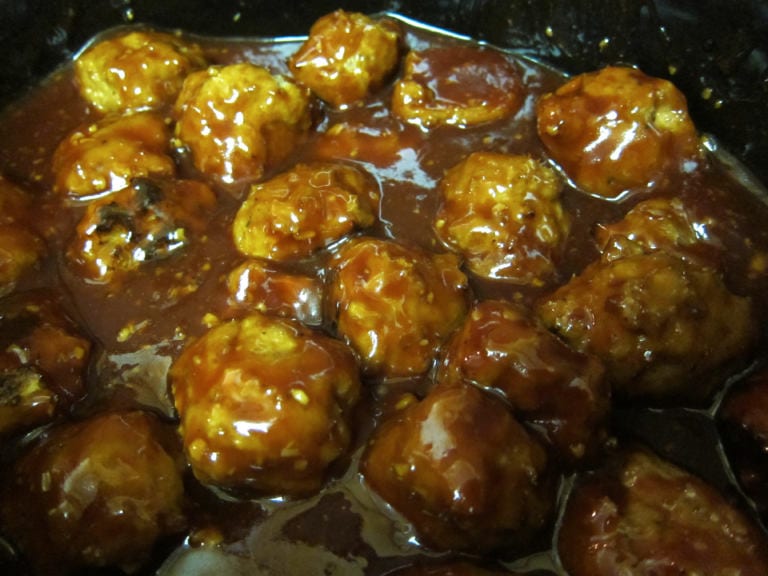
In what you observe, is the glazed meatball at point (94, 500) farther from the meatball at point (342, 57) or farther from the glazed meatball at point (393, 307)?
the meatball at point (342, 57)

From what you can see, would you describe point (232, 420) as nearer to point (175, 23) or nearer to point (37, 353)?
point (37, 353)

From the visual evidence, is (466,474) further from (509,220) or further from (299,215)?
(299,215)

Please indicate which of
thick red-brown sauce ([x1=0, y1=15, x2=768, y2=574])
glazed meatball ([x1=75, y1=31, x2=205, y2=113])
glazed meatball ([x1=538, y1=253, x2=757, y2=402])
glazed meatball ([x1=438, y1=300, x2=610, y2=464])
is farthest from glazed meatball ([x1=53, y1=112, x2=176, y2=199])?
glazed meatball ([x1=538, y1=253, x2=757, y2=402])

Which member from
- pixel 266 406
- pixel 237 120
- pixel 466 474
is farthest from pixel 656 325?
pixel 237 120

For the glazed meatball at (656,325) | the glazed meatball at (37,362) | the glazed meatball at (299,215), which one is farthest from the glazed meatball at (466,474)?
the glazed meatball at (37,362)

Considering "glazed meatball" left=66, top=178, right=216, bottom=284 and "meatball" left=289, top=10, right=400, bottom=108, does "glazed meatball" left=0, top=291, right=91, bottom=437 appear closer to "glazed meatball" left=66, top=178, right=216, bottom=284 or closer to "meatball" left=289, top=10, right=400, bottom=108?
"glazed meatball" left=66, top=178, right=216, bottom=284
